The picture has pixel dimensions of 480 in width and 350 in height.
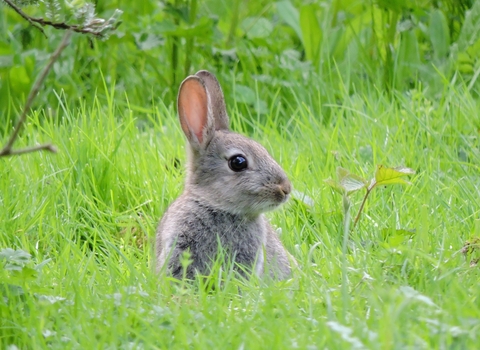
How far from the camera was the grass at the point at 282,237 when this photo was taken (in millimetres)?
3197

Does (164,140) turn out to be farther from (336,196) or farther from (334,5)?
(334,5)

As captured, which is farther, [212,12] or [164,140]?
[212,12]

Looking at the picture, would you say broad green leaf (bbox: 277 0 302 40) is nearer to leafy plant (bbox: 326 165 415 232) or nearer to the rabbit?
the rabbit

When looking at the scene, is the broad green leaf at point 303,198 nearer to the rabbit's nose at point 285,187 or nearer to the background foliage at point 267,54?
the rabbit's nose at point 285,187

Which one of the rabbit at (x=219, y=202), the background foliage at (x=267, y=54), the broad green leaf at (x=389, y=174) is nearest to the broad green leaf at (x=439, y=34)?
the background foliage at (x=267, y=54)

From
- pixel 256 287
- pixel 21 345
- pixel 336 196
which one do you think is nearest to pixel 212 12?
pixel 336 196

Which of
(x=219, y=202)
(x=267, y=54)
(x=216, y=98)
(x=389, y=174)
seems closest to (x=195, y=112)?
(x=216, y=98)

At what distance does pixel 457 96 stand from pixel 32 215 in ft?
10.4

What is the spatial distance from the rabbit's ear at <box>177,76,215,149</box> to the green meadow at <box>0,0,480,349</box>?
56 cm

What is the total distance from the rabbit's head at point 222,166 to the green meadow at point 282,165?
1.22 feet

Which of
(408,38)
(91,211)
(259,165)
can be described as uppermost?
(408,38)

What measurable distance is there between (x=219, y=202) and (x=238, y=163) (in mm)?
246

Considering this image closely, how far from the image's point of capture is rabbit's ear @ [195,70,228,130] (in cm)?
502

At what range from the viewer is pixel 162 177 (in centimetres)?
536
